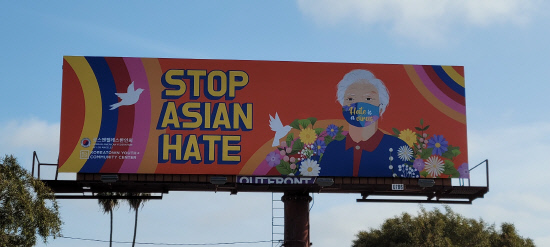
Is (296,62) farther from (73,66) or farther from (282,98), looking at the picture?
(73,66)

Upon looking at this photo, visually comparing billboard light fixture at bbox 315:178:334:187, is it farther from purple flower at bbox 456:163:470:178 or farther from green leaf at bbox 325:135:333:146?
purple flower at bbox 456:163:470:178

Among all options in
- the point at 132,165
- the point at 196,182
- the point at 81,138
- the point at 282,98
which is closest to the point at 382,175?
the point at 282,98

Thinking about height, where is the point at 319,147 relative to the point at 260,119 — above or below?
below

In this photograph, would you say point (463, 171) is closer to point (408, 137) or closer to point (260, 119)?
point (408, 137)

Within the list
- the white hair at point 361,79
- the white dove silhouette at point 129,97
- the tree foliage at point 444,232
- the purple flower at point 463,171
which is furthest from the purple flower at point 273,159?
the tree foliage at point 444,232

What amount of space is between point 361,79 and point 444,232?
1839 centimetres

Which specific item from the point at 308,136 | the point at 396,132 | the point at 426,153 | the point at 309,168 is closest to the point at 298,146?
the point at 308,136

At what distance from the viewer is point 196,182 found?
34094 millimetres

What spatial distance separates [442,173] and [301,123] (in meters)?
6.14

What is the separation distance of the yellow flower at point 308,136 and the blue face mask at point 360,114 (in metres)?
1.59

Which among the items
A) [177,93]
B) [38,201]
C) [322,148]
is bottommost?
[38,201]

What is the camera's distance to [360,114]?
116ft

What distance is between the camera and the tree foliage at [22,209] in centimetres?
3172

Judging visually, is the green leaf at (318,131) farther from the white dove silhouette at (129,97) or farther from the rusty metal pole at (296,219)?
the white dove silhouette at (129,97)
